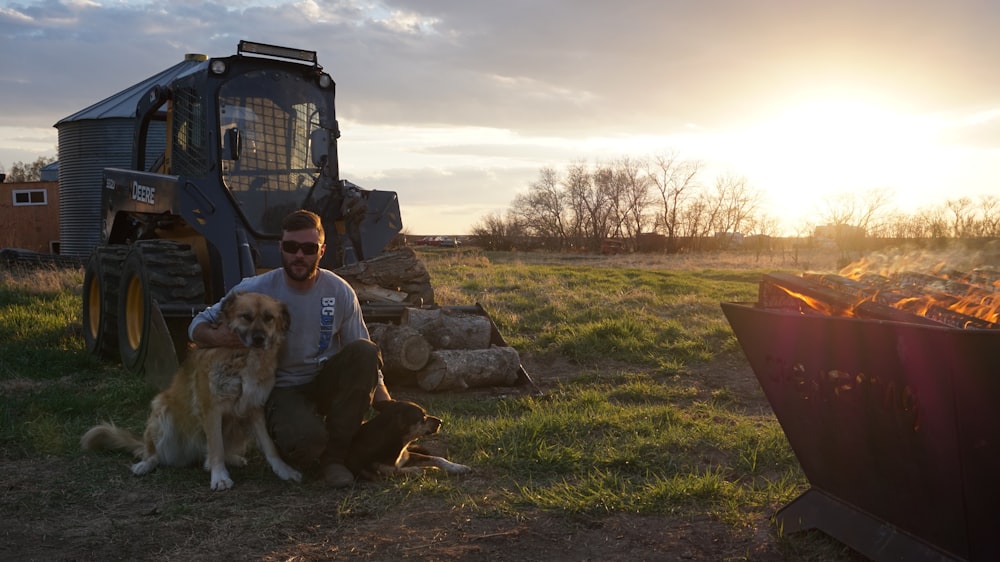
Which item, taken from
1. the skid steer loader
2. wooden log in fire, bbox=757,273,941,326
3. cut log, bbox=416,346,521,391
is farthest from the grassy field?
wooden log in fire, bbox=757,273,941,326

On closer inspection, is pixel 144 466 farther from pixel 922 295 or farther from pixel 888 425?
pixel 922 295

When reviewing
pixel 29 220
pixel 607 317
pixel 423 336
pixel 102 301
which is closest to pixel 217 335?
pixel 423 336

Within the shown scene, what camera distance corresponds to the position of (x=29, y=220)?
2506 centimetres

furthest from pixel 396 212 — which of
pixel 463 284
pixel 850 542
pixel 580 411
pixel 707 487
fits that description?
pixel 463 284

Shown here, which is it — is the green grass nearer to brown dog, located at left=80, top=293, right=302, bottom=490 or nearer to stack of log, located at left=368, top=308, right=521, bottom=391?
stack of log, located at left=368, top=308, right=521, bottom=391

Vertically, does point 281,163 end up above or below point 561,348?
above

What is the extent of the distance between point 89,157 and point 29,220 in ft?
18.4

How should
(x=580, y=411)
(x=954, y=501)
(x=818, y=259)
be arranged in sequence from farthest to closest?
(x=818, y=259), (x=580, y=411), (x=954, y=501)

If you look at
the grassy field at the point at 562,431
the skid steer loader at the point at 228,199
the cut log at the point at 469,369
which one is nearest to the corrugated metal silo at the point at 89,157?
the grassy field at the point at 562,431

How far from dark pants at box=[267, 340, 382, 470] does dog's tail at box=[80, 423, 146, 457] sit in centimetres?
119

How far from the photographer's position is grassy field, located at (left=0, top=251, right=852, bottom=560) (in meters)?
4.38

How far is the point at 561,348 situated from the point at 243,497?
5601 mm

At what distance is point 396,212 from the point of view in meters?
9.13

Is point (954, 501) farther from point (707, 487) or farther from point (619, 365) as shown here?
point (619, 365)
